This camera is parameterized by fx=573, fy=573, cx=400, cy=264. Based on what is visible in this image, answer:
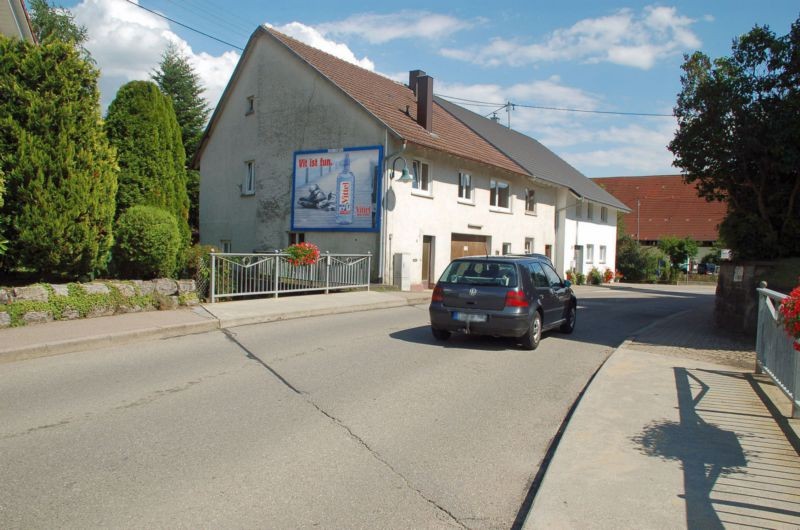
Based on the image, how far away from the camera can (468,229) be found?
2420 centimetres

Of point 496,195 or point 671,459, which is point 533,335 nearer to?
point 671,459

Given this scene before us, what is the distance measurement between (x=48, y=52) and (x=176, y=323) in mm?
5327

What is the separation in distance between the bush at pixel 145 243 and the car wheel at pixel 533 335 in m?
7.49

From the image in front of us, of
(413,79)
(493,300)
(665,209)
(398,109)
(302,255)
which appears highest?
(413,79)

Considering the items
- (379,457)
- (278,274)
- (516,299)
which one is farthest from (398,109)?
(379,457)

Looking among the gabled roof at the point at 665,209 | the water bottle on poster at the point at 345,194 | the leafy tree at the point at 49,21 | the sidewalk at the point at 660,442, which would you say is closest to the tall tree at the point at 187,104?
the leafy tree at the point at 49,21

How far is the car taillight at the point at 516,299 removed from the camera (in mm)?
9086

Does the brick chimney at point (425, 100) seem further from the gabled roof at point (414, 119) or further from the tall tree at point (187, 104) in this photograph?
the tall tree at point (187, 104)

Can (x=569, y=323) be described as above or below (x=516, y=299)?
below

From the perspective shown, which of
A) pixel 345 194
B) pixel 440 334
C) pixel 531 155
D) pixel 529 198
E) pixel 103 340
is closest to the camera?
pixel 103 340

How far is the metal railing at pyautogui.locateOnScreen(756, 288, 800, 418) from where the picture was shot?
5.61m

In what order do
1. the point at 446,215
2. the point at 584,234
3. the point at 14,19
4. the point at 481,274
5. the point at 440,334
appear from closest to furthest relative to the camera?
the point at 481,274 < the point at 440,334 < the point at 14,19 < the point at 446,215 < the point at 584,234

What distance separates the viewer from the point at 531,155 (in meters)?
33.6

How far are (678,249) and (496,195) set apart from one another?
25407 mm
